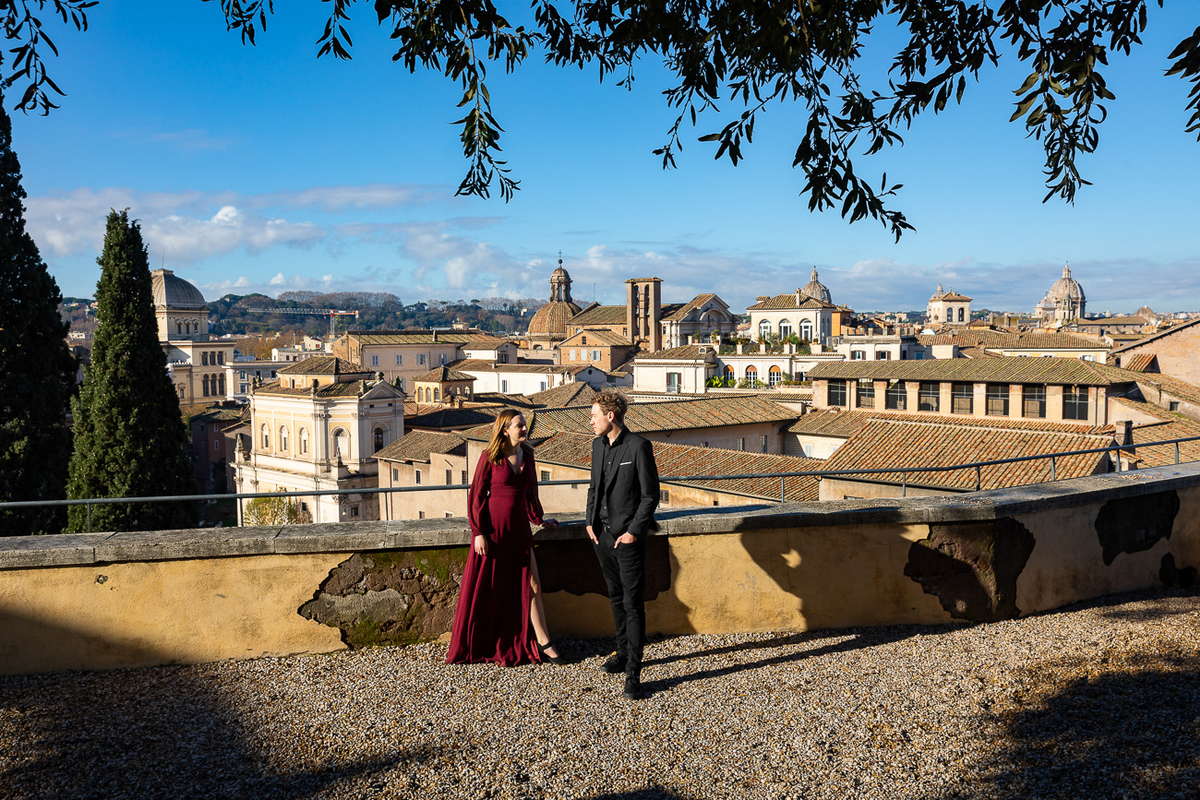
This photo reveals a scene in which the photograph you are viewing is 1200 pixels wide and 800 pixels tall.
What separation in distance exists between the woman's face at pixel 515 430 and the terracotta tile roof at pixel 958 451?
17154 mm

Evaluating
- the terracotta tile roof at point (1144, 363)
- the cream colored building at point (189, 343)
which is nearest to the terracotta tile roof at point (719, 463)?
the terracotta tile roof at point (1144, 363)

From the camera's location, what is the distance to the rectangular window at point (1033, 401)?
109 ft

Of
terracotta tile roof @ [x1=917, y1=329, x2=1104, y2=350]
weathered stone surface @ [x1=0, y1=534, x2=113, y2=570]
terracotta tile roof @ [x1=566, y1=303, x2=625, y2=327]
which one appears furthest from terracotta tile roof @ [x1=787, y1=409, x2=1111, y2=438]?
terracotta tile roof @ [x1=566, y1=303, x2=625, y2=327]

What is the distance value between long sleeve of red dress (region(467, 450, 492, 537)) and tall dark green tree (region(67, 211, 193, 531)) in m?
25.4

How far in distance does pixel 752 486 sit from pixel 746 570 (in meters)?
17.9

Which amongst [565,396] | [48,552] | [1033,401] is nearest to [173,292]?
[565,396]

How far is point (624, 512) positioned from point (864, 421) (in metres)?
32.8

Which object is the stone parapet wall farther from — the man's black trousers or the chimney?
the chimney

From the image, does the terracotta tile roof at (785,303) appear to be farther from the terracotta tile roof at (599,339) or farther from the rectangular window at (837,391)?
the rectangular window at (837,391)

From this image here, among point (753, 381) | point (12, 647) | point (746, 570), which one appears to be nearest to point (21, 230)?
point (12, 647)

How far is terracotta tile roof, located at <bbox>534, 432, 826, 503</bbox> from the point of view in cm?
2402

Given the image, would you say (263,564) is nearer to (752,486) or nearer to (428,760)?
(428,760)

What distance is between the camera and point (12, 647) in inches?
208

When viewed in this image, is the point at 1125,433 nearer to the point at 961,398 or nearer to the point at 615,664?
the point at 961,398
